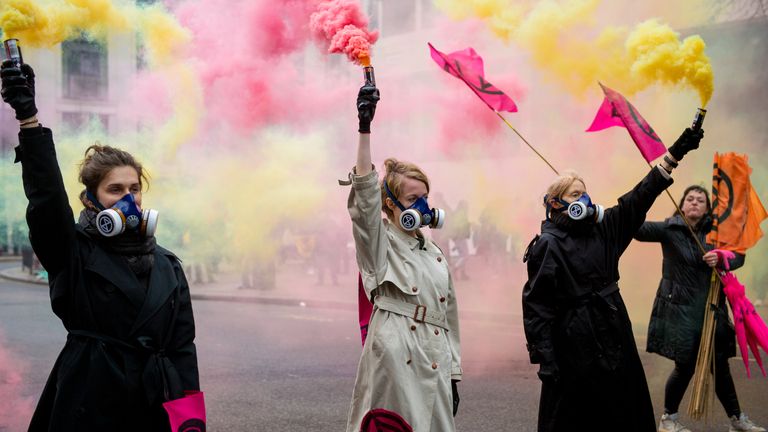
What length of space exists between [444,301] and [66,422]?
66.0 inches

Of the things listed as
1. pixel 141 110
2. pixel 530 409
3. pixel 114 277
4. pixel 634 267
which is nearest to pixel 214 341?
pixel 141 110

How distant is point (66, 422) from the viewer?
2.64 meters

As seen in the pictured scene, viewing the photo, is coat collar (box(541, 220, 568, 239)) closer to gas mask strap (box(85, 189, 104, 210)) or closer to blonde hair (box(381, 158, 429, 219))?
blonde hair (box(381, 158, 429, 219))

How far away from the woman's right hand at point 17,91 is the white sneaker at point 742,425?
498cm

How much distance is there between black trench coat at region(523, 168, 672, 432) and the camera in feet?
12.9

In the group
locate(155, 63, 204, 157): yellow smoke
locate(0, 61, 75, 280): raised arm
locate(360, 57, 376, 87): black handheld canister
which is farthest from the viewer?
locate(155, 63, 204, 157): yellow smoke

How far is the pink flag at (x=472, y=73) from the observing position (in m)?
4.94

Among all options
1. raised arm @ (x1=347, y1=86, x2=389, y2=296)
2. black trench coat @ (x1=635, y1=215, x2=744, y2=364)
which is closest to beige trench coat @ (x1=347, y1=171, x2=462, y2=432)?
raised arm @ (x1=347, y1=86, x2=389, y2=296)

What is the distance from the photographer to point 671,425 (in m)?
5.71

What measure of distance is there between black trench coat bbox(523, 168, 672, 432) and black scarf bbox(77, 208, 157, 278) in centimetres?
198

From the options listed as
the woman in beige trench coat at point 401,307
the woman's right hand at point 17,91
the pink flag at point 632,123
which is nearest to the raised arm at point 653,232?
the pink flag at point 632,123

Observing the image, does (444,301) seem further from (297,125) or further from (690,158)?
(690,158)

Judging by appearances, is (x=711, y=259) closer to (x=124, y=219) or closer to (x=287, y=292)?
(x=124, y=219)

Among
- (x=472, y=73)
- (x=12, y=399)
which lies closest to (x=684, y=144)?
(x=472, y=73)
